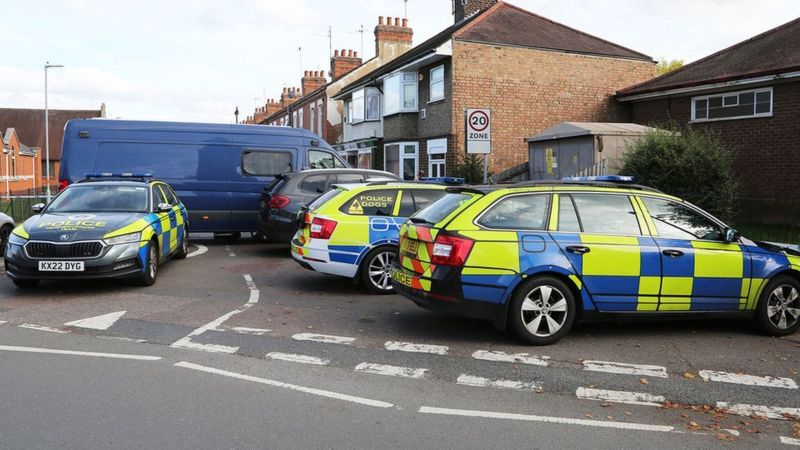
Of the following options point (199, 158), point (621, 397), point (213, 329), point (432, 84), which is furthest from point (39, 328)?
point (432, 84)

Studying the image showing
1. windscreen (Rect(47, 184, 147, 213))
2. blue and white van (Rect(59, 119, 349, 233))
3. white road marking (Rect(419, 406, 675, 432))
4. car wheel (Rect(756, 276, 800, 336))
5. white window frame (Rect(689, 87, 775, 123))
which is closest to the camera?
white road marking (Rect(419, 406, 675, 432))

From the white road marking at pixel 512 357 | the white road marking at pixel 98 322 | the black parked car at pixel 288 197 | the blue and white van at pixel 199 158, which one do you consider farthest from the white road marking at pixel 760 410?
the blue and white van at pixel 199 158

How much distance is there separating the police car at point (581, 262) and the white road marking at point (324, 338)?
74cm

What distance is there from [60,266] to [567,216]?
20.2ft

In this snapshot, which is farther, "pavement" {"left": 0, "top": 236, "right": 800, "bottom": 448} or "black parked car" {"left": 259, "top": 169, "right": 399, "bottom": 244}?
"black parked car" {"left": 259, "top": 169, "right": 399, "bottom": 244}

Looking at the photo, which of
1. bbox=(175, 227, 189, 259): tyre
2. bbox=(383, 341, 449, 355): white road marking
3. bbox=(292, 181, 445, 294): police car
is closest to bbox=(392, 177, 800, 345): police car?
bbox=(383, 341, 449, 355): white road marking

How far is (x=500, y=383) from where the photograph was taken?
5.25 m

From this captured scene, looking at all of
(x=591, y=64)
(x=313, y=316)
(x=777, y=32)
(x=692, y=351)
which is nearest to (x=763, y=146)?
(x=777, y=32)

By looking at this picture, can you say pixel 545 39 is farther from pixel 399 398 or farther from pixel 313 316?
pixel 399 398

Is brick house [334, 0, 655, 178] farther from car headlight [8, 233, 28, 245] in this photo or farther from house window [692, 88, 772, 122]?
car headlight [8, 233, 28, 245]

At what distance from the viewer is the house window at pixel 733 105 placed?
1680cm

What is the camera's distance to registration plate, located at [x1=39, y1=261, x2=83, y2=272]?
8352mm

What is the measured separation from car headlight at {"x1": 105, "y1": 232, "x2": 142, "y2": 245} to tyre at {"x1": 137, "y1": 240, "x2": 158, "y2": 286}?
1.05 feet

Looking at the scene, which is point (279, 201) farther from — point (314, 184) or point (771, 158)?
point (771, 158)
